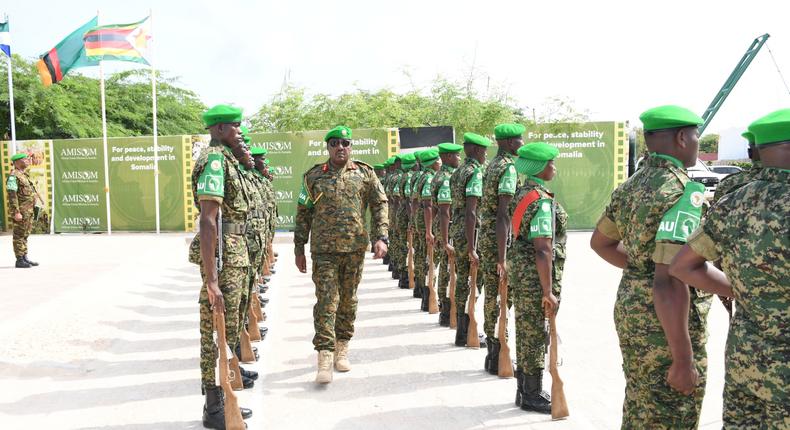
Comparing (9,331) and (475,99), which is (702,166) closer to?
(475,99)

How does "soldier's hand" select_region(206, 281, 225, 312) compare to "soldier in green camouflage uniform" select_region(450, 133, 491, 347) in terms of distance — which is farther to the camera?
"soldier in green camouflage uniform" select_region(450, 133, 491, 347)

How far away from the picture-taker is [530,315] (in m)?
4.30

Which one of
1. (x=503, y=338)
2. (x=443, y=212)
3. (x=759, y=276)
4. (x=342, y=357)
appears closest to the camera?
(x=759, y=276)

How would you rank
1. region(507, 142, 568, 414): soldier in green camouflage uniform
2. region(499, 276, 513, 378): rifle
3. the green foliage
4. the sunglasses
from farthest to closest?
the green foliage, the sunglasses, region(499, 276, 513, 378): rifle, region(507, 142, 568, 414): soldier in green camouflage uniform

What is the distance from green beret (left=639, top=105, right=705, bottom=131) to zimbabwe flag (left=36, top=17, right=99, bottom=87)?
17058mm

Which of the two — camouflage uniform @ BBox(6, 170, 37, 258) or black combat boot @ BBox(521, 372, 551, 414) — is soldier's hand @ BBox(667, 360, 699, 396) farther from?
camouflage uniform @ BBox(6, 170, 37, 258)

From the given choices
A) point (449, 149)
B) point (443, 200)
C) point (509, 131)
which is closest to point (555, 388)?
point (509, 131)

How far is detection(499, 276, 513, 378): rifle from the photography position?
4.97 m

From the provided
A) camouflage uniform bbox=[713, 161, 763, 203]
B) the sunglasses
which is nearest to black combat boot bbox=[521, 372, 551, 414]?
camouflage uniform bbox=[713, 161, 763, 203]

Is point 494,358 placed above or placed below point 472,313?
below

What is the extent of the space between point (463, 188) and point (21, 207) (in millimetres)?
9586

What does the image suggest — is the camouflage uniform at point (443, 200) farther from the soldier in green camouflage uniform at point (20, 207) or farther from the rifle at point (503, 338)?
the soldier in green camouflage uniform at point (20, 207)

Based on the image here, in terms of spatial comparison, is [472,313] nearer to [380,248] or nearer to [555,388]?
[380,248]

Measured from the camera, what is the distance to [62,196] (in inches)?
715
